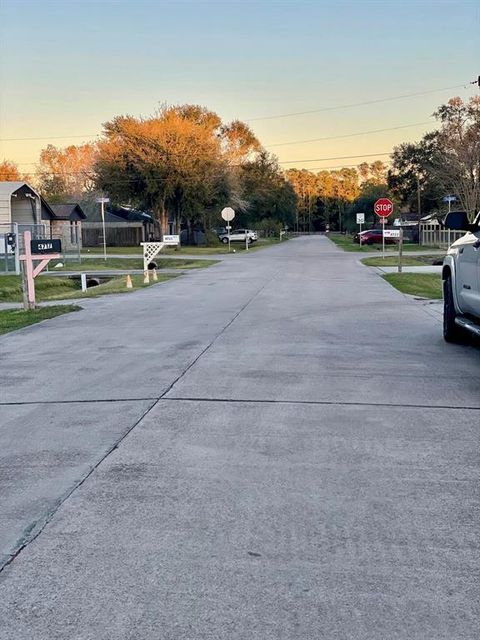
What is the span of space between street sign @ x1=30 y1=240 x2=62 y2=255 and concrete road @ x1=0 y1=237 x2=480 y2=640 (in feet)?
21.3

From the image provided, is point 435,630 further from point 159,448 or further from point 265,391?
point 265,391

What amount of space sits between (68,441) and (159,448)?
0.80 m

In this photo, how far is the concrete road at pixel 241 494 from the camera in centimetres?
323

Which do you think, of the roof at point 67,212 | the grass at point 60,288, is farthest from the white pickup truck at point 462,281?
the roof at point 67,212

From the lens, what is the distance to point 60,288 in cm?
2652

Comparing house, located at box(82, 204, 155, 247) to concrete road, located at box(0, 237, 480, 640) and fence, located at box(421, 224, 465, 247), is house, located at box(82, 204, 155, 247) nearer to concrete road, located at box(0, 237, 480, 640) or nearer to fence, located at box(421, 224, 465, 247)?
fence, located at box(421, 224, 465, 247)

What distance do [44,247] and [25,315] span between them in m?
1.99

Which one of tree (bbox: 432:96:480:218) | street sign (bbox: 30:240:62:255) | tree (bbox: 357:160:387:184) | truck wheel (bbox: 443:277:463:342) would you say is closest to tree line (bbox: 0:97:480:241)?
tree (bbox: 432:96:480:218)

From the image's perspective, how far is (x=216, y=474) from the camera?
5.03 m

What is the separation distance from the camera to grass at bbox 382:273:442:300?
18.7 meters

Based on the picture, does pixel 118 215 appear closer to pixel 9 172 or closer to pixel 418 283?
pixel 9 172

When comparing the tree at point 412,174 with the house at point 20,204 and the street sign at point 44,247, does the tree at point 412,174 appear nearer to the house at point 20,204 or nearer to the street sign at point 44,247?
the house at point 20,204

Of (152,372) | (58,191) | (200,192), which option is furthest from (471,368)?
(58,191)

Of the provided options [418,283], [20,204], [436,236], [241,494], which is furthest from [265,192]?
[241,494]
